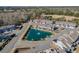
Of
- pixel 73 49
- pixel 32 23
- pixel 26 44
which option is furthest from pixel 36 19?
pixel 73 49

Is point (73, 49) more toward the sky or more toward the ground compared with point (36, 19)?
more toward the ground

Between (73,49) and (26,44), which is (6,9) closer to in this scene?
(26,44)

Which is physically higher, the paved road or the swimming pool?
the swimming pool

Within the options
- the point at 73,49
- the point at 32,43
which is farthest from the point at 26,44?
the point at 73,49

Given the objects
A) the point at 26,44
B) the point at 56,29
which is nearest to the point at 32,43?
the point at 26,44

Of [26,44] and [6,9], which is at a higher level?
[6,9]

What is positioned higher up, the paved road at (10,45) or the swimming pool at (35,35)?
the swimming pool at (35,35)
